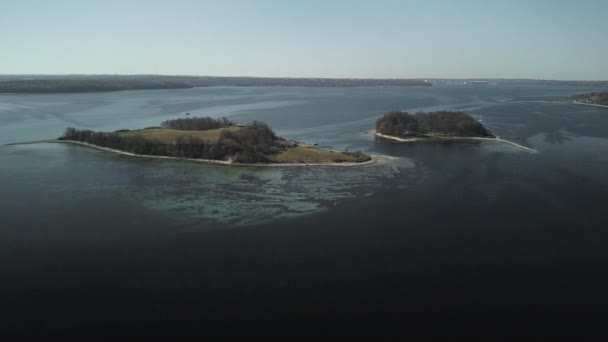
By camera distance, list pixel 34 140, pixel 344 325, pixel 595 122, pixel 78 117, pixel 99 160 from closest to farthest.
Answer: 1. pixel 344 325
2. pixel 99 160
3. pixel 34 140
4. pixel 595 122
5. pixel 78 117

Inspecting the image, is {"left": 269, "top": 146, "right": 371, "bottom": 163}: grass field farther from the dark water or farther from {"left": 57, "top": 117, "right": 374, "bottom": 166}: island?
the dark water

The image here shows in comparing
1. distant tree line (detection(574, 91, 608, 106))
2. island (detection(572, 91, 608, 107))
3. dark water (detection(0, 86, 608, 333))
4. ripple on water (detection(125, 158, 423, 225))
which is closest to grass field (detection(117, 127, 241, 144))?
dark water (detection(0, 86, 608, 333))

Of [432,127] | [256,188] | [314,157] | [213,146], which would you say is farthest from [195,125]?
[432,127]

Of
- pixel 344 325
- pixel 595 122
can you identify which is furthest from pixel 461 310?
pixel 595 122

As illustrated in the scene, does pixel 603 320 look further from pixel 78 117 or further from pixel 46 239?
pixel 78 117

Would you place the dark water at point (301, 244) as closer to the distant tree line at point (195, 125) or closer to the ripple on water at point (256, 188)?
the ripple on water at point (256, 188)

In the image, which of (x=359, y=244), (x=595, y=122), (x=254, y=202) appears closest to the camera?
(x=359, y=244)

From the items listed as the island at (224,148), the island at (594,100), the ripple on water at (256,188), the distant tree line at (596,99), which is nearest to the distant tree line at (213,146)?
the island at (224,148)
